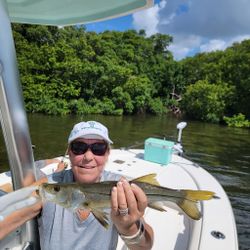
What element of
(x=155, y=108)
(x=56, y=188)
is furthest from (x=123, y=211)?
(x=155, y=108)

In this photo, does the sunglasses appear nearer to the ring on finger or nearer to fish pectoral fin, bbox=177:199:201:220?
the ring on finger

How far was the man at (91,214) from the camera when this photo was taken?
1.40 m

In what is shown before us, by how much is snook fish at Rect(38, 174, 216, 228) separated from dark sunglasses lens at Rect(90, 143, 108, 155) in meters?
0.45

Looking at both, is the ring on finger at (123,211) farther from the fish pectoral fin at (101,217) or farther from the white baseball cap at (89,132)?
the white baseball cap at (89,132)

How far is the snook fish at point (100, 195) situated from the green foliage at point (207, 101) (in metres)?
31.9

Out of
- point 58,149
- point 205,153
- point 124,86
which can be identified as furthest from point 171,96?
point 58,149

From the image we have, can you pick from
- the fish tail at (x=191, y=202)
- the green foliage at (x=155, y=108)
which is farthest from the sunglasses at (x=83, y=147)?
the green foliage at (x=155, y=108)

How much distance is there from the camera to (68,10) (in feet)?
6.16

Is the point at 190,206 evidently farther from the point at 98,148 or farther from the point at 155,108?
the point at 155,108

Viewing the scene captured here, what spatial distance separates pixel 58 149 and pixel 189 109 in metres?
26.6

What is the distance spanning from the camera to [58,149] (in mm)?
11977

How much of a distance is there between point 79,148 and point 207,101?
33493 mm

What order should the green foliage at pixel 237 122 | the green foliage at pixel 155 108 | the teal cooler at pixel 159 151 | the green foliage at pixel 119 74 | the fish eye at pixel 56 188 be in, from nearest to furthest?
the fish eye at pixel 56 188
the teal cooler at pixel 159 151
the green foliage at pixel 119 74
the green foliage at pixel 237 122
the green foliage at pixel 155 108

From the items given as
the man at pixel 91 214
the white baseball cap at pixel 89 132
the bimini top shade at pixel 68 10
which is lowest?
the man at pixel 91 214
